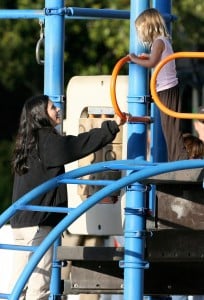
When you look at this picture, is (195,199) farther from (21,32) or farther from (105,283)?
(21,32)

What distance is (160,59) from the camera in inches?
271

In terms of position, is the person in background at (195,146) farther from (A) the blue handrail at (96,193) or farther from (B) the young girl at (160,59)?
(A) the blue handrail at (96,193)

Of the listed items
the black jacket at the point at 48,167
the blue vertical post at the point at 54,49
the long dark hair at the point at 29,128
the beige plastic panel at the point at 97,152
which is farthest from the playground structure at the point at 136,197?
the blue vertical post at the point at 54,49

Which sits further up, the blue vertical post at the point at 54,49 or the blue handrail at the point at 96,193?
the blue vertical post at the point at 54,49

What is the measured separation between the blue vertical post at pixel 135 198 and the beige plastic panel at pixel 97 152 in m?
1.28

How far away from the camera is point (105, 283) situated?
7.43 meters

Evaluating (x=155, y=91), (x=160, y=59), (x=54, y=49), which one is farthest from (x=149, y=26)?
(x=54, y=49)

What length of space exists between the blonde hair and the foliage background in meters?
9.95

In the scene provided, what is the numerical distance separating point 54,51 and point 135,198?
1684 millimetres

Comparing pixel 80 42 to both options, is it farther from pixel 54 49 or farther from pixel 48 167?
pixel 48 167

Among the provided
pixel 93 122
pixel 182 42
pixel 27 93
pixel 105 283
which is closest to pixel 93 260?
pixel 105 283

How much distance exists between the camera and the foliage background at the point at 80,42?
17375mm

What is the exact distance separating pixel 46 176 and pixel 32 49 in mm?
11432

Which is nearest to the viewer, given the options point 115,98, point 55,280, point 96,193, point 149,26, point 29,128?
point 96,193
